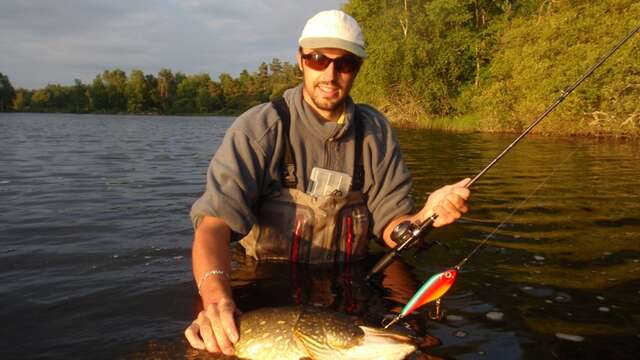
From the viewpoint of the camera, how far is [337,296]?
426 centimetres

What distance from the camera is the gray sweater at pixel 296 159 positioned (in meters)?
3.68

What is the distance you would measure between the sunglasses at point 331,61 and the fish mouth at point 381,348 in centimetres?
215

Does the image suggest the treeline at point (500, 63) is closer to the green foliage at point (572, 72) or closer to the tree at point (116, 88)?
the green foliage at point (572, 72)

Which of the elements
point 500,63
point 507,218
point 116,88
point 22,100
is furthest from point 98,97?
point 507,218

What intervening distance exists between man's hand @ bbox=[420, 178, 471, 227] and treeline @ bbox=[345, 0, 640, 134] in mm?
19252

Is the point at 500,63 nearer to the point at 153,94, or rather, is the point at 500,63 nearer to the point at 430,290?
the point at 430,290

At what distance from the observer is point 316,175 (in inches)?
166

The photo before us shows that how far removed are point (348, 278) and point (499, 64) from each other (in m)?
28.1

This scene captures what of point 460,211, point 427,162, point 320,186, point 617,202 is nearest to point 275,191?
point 320,186

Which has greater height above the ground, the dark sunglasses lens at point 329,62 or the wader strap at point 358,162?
the dark sunglasses lens at point 329,62

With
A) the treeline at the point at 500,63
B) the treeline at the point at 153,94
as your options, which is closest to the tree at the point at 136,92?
the treeline at the point at 153,94

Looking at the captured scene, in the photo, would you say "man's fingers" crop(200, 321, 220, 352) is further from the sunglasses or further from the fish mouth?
the sunglasses

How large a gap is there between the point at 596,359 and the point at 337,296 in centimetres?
191

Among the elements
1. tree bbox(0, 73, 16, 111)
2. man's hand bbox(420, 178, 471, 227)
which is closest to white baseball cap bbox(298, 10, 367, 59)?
man's hand bbox(420, 178, 471, 227)
